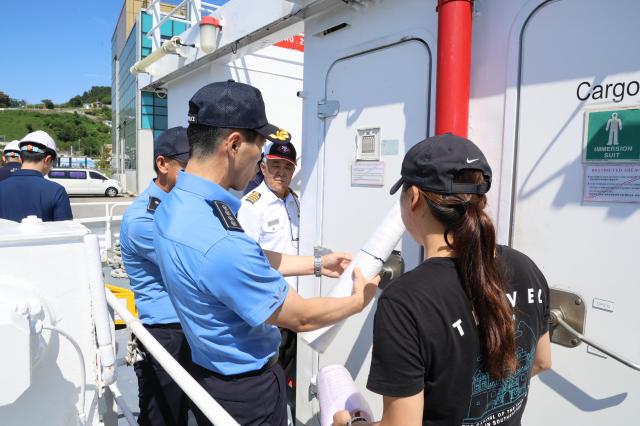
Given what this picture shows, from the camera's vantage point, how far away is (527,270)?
1.20 m

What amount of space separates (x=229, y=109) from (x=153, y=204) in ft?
3.25

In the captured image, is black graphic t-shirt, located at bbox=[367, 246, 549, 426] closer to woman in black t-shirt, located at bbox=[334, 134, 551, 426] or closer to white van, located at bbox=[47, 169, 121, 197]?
woman in black t-shirt, located at bbox=[334, 134, 551, 426]

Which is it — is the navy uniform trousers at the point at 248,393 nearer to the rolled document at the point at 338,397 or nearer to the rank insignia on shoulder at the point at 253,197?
the rolled document at the point at 338,397

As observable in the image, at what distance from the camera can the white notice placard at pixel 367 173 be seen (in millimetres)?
2414

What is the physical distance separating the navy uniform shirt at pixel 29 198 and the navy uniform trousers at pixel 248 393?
2.26 metres

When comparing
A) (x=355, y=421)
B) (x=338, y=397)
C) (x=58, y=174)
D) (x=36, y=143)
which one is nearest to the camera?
(x=355, y=421)

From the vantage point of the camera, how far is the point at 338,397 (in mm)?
1458

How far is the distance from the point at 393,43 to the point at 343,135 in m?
0.60

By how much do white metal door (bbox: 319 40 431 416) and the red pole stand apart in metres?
0.24

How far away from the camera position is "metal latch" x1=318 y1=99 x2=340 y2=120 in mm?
2672

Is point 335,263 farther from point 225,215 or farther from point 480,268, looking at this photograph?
point 480,268

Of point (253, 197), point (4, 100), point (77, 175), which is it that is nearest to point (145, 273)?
point (253, 197)

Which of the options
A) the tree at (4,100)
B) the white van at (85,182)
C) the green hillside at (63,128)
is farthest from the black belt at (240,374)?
the tree at (4,100)

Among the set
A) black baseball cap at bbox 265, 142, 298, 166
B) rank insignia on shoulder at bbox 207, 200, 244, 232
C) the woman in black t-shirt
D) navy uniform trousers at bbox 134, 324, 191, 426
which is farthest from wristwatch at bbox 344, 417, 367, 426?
black baseball cap at bbox 265, 142, 298, 166
